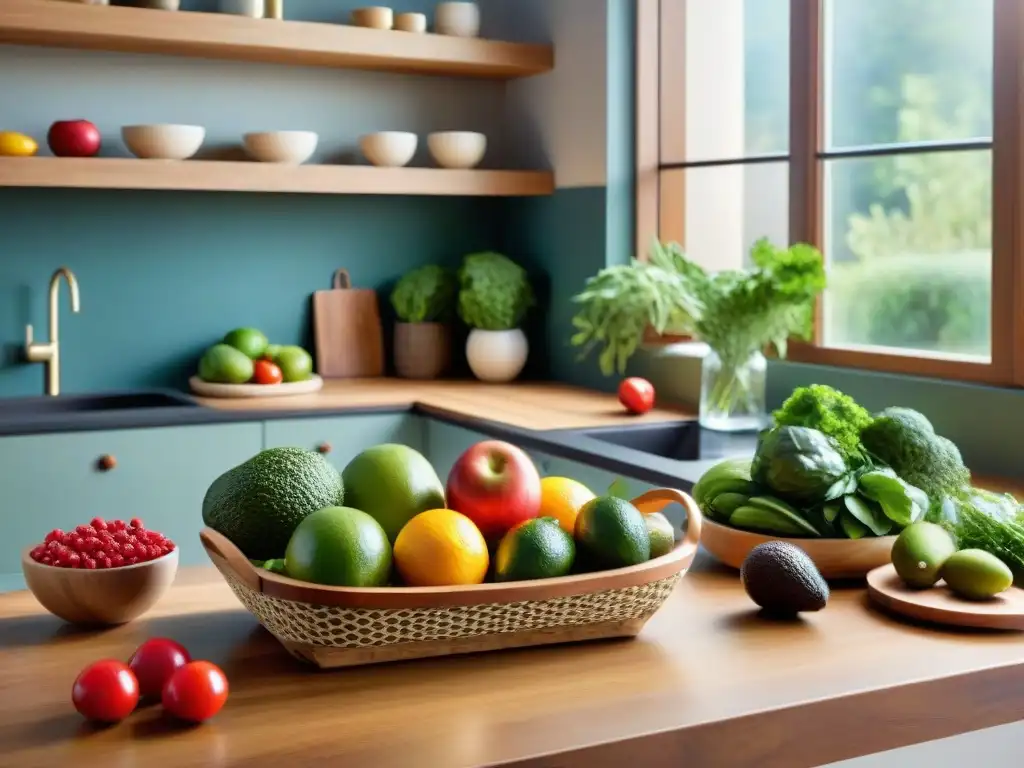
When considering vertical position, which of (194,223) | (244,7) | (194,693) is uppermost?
(244,7)

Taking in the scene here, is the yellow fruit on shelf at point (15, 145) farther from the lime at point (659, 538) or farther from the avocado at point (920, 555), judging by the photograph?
the avocado at point (920, 555)

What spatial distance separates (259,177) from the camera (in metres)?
3.61

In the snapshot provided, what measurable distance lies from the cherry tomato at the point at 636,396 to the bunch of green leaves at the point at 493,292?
2.33 ft

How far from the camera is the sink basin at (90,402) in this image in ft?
11.8

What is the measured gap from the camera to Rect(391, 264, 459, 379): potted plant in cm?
407

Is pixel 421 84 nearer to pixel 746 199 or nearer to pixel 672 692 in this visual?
pixel 746 199

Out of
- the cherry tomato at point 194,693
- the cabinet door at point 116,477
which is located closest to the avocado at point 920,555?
the cherry tomato at point 194,693

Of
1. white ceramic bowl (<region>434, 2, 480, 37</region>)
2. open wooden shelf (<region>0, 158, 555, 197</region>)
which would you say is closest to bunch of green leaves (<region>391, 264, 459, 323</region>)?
open wooden shelf (<region>0, 158, 555, 197</region>)

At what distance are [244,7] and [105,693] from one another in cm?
286

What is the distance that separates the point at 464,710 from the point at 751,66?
2.71 meters

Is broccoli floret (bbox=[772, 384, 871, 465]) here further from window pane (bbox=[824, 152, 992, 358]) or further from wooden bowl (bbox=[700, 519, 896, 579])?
window pane (bbox=[824, 152, 992, 358])

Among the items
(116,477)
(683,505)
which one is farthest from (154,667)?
(116,477)

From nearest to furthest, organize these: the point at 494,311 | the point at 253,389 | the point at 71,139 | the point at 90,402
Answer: the point at 71,139, the point at 253,389, the point at 90,402, the point at 494,311

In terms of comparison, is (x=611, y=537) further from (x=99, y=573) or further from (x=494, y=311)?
(x=494, y=311)
